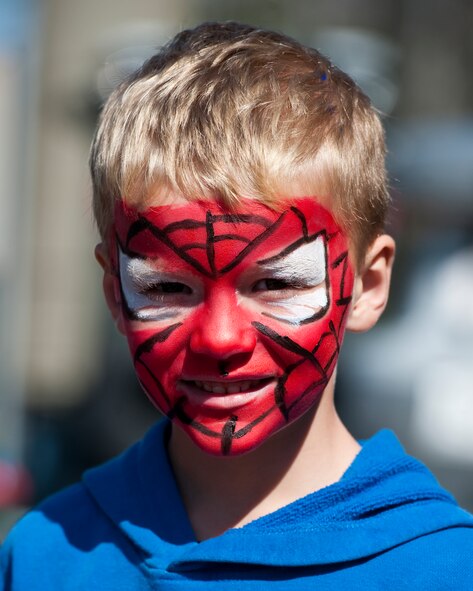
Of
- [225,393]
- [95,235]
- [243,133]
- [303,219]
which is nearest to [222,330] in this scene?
[225,393]

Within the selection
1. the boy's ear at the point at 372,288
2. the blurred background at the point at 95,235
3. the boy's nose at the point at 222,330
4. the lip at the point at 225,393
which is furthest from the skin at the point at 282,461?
the blurred background at the point at 95,235

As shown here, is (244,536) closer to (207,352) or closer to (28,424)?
(207,352)

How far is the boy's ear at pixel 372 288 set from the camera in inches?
82.4

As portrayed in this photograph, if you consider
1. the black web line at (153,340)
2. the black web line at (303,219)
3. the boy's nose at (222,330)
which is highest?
the black web line at (303,219)

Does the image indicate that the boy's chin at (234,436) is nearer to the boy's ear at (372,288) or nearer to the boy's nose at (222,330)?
the boy's nose at (222,330)

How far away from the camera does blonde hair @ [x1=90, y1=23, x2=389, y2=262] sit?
1.86m

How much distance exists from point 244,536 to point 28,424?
5921 mm

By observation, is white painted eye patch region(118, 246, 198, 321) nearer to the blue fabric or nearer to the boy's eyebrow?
the boy's eyebrow

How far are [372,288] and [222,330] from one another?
433 mm

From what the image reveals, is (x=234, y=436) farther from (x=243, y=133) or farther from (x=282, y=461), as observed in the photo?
(x=243, y=133)

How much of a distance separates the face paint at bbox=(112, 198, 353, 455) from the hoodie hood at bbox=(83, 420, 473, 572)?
17 cm

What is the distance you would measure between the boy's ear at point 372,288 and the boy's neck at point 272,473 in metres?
0.15

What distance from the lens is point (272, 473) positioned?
2039mm

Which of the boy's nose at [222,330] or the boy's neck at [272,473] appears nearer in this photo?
the boy's nose at [222,330]
